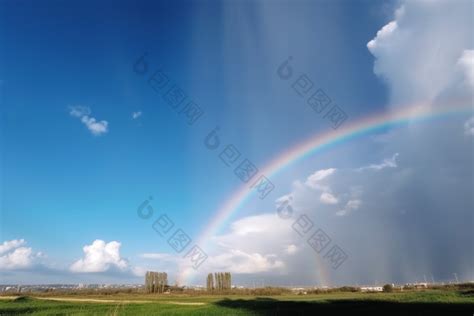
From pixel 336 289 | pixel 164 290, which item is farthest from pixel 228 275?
pixel 336 289

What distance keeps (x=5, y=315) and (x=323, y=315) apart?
20915 millimetres

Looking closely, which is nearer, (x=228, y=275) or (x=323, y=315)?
(x=323, y=315)

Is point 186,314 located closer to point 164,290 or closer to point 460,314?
point 460,314

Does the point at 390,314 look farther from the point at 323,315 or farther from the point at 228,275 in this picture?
the point at 228,275

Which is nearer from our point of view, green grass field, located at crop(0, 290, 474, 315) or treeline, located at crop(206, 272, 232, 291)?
green grass field, located at crop(0, 290, 474, 315)

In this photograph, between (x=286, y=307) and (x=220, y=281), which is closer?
(x=286, y=307)

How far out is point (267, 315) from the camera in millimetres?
22906

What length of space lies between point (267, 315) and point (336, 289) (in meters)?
65.7

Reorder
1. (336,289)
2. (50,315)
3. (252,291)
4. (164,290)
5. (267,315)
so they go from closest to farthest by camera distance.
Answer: (267,315)
(50,315)
(252,291)
(336,289)
(164,290)

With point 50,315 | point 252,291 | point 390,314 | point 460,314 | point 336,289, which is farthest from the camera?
point 336,289

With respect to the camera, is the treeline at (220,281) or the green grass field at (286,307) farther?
the treeline at (220,281)

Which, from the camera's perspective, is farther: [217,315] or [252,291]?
[252,291]

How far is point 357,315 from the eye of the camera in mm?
21422

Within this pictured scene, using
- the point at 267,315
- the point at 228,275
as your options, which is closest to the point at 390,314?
the point at 267,315
